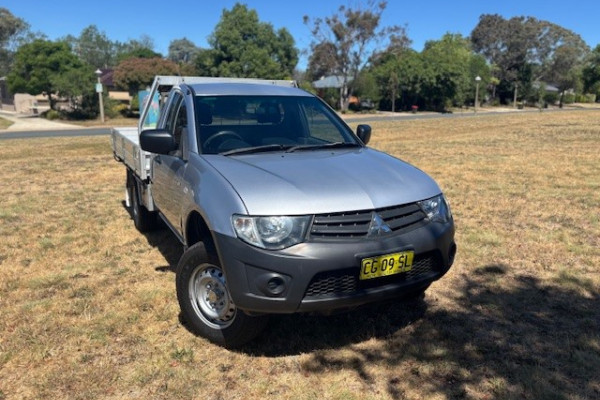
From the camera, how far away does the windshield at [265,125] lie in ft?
13.0

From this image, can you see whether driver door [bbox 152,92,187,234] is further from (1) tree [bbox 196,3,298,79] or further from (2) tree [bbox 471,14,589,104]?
(2) tree [bbox 471,14,589,104]

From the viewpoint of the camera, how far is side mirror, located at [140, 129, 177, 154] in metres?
3.87

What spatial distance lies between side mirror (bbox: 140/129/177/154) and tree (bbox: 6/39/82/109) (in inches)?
1541

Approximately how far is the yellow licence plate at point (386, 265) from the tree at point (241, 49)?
42.7 m

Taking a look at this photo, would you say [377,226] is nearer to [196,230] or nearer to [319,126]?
[196,230]

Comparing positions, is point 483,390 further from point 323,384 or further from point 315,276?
point 315,276

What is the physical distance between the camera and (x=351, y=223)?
3.00 metres

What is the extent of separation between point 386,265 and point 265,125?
1.87m

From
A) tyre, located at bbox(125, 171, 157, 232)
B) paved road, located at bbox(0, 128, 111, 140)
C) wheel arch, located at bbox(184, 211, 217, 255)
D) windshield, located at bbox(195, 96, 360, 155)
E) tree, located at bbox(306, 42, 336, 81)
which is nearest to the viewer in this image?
wheel arch, located at bbox(184, 211, 217, 255)

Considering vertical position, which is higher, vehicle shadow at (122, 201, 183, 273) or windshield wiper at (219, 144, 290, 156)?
windshield wiper at (219, 144, 290, 156)

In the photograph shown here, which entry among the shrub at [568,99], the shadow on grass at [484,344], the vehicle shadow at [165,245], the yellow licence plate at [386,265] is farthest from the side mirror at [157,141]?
the shrub at [568,99]

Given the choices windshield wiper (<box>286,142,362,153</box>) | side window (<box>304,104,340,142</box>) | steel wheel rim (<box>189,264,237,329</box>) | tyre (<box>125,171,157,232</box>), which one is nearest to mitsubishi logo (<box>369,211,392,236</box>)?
steel wheel rim (<box>189,264,237,329</box>)

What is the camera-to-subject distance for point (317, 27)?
50500 millimetres

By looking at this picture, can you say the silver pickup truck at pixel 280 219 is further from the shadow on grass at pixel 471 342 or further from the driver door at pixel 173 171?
the shadow on grass at pixel 471 342
